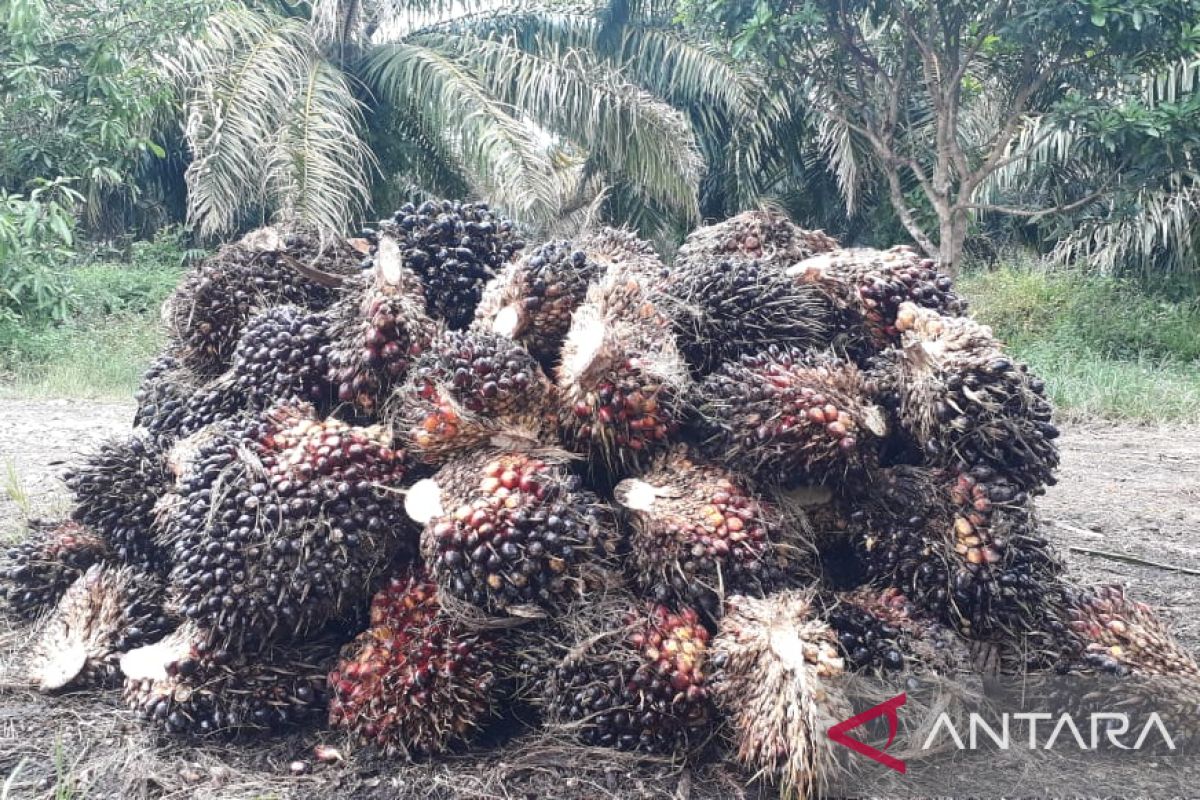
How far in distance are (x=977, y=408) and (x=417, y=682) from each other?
49.7 inches

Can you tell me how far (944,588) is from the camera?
1.90m

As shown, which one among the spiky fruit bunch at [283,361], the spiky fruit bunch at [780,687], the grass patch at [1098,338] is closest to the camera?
the spiky fruit bunch at [780,687]

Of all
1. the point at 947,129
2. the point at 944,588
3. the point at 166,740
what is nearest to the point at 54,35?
the point at 166,740

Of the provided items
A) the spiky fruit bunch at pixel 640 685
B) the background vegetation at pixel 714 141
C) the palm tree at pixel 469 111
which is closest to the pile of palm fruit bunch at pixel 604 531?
the spiky fruit bunch at pixel 640 685

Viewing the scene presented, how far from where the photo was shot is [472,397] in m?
1.96

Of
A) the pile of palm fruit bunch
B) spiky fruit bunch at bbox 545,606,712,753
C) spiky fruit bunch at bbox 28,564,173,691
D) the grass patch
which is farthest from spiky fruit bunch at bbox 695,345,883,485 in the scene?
the grass patch

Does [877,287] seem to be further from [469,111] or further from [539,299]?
[469,111]

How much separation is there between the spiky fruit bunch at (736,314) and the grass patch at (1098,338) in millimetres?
5460

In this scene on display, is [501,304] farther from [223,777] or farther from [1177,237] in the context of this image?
[1177,237]

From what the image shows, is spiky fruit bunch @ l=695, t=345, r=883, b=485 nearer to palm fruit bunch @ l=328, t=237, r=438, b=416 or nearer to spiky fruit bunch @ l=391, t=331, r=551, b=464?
spiky fruit bunch @ l=391, t=331, r=551, b=464

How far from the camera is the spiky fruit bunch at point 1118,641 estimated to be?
189cm

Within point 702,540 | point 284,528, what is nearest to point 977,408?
point 702,540

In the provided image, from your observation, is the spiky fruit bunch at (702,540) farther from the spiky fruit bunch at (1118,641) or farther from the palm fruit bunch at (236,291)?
the palm fruit bunch at (236,291)

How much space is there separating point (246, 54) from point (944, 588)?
9536 mm
